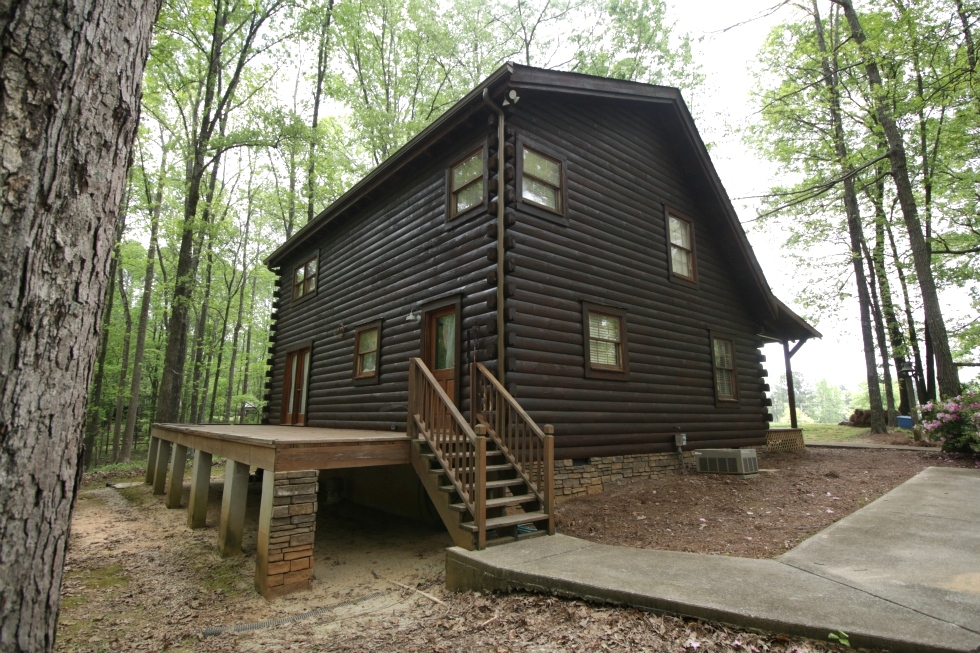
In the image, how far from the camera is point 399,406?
8836 millimetres

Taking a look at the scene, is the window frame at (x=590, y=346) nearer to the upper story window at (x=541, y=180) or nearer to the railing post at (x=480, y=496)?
the upper story window at (x=541, y=180)

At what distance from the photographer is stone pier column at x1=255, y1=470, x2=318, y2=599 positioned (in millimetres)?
5137

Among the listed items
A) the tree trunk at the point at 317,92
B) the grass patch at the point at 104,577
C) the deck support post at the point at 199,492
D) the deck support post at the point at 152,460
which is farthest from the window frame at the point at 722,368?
the tree trunk at the point at 317,92

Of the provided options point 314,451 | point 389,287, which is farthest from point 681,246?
point 314,451

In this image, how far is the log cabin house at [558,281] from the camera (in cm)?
749

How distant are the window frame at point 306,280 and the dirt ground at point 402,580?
589 centimetres

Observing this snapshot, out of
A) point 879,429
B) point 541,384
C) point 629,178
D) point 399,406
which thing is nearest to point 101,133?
point 541,384

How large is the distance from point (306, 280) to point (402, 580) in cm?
996

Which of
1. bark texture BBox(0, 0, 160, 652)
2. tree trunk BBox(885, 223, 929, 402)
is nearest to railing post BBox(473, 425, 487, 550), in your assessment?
bark texture BBox(0, 0, 160, 652)

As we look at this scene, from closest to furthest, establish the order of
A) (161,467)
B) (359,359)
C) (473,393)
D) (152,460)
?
(473,393) < (359,359) < (161,467) < (152,460)

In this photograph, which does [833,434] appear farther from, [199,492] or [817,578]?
[199,492]

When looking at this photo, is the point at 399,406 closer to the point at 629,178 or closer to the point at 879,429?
the point at 629,178

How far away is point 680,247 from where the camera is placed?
10.9 metres

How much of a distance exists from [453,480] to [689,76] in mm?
19914
